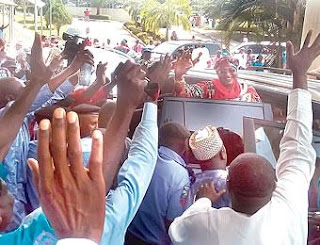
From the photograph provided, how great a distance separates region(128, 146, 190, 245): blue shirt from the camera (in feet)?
5.72

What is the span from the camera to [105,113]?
1688mm

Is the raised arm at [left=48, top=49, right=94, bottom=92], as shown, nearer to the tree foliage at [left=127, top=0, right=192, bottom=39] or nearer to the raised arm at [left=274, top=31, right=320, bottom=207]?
the tree foliage at [left=127, top=0, right=192, bottom=39]

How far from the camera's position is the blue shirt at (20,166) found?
1.61m

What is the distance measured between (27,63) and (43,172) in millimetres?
1065

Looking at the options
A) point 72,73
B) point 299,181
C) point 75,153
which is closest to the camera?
point 75,153

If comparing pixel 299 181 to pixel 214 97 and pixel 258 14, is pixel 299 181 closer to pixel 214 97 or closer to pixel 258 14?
pixel 214 97

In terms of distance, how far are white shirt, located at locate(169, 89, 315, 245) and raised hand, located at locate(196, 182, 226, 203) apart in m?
0.04

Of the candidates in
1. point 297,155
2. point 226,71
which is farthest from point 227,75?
point 297,155

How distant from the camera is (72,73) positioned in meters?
1.73

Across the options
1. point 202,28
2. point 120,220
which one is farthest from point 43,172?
point 202,28

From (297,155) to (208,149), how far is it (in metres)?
0.29

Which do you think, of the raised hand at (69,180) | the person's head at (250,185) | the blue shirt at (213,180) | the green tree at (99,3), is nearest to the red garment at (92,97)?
the green tree at (99,3)

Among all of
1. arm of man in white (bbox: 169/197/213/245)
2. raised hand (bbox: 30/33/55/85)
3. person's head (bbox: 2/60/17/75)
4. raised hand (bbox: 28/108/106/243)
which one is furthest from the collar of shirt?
raised hand (bbox: 28/108/106/243)

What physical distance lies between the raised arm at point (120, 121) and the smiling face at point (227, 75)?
1.76 ft
